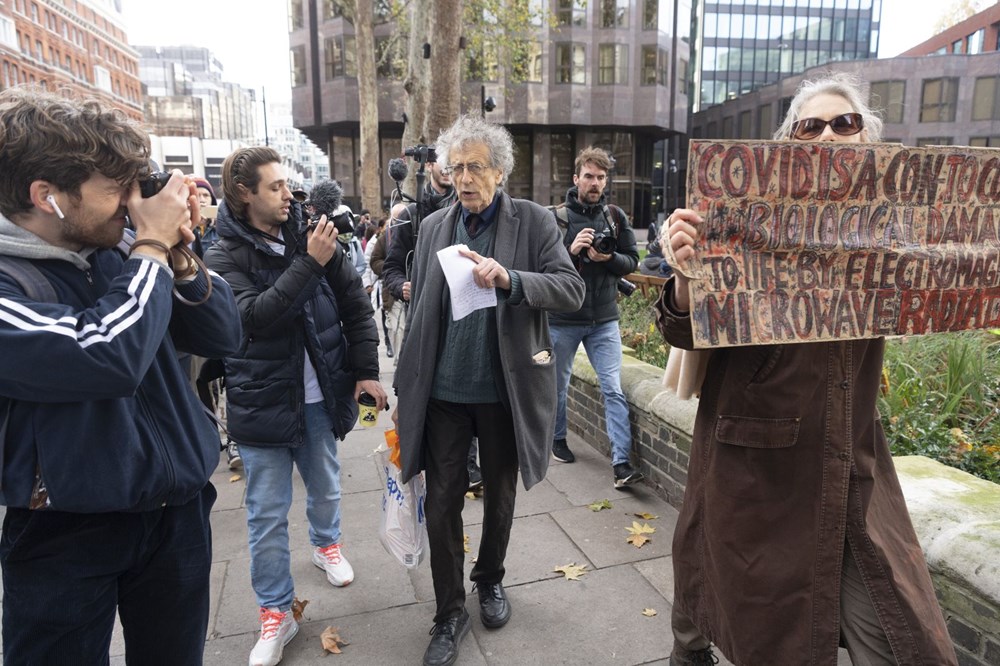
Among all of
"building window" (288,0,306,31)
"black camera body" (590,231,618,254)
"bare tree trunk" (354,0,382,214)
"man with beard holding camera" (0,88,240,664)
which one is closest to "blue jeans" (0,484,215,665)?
"man with beard holding camera" (0,88,240,664)

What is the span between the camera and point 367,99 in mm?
19750

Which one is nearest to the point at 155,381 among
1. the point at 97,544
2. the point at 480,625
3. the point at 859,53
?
the point at 97,544

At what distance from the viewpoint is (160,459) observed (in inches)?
67.9

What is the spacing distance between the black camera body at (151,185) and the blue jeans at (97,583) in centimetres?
83

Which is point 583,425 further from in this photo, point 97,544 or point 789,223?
point 97,544

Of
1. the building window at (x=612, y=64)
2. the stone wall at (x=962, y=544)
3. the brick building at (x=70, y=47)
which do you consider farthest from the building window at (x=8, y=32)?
the stone wall at (x=962, y=544)

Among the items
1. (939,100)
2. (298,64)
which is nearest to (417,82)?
(298,64)

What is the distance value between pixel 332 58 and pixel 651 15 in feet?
59.2

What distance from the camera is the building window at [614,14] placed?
37.0 metres

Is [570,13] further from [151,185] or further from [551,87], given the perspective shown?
[151,185]

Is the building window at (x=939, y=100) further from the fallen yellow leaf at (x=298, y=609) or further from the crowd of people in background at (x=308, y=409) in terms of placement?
the fallen yellow leaf at (x=298, y=609)

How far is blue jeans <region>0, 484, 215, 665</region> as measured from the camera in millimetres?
1643

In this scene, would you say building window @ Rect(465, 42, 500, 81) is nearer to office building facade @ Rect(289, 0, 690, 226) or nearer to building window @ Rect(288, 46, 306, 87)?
office building facade @ Rect(289, 0, 690, 226)

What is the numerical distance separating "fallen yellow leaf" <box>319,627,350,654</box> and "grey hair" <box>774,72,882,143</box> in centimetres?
269
